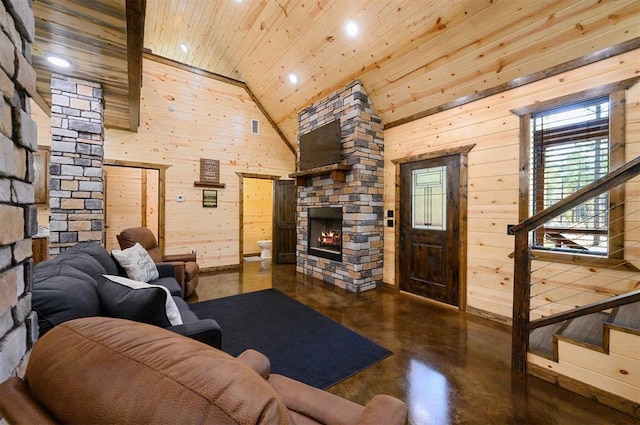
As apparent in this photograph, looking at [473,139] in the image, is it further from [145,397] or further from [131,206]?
[131,206]

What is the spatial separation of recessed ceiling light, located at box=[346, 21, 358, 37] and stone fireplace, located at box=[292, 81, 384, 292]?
73cm

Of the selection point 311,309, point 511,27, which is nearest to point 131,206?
point 311,309

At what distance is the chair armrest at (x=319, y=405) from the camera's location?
3.15ft

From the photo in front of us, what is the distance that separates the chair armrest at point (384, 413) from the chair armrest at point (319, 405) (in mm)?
72

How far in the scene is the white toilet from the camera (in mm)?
6824

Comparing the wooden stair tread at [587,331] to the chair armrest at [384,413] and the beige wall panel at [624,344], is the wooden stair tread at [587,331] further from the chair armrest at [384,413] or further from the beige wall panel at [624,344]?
the chair armrest at [384,413]

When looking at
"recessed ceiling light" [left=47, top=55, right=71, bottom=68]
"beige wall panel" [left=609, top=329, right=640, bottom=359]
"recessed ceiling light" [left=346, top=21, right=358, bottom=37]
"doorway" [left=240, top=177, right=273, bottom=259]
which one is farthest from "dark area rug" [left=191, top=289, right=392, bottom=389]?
"doorway" [left=240, top=177, right=273, bottom=259]

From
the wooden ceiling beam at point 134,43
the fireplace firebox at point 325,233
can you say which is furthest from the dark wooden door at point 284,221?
the wooden ceiling beam at point 134,43

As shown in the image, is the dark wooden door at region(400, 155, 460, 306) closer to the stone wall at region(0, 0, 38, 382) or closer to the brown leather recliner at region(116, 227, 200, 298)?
the brown leather recliner at region(116, 227, 200, 298)

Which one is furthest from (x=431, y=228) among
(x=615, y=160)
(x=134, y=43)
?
(x=134, y=43)

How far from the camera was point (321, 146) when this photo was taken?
4.62 metres

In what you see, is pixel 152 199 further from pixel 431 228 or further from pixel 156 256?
pixel 431 228

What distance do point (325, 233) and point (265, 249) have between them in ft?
7.96

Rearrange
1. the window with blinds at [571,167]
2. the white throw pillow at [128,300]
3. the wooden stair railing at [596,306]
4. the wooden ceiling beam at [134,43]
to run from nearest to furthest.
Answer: the white throw pillow at [128,300] → the wooden stair railing at [596,306] → the wooden ceiling beam at [134,43] → the window with blinds at [571,167]
